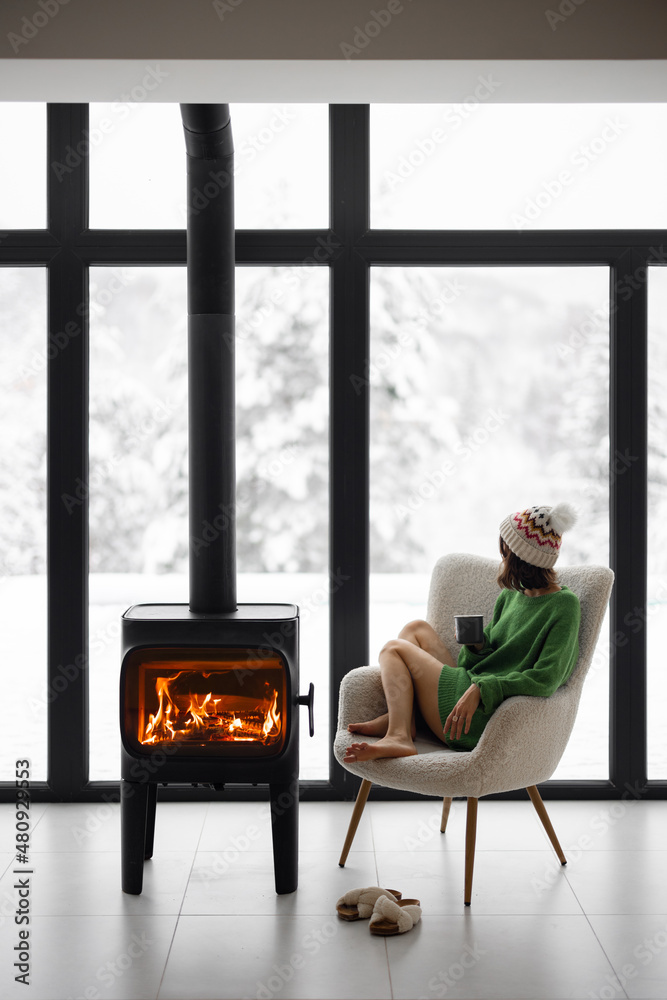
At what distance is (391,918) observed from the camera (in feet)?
7.80

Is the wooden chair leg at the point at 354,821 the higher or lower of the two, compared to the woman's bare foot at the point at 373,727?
lower

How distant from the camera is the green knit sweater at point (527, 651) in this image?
8.48 feet

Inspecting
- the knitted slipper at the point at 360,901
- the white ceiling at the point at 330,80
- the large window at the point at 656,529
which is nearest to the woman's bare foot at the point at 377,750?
the knitted slipper at the point at 360,901

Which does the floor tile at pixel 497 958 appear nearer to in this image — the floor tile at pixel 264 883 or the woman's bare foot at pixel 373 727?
the floor tile at pixel 264 883

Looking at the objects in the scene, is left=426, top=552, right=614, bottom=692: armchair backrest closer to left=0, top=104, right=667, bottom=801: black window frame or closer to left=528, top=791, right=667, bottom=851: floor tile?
left=0, top=104, right=667, bottom=801: black window frame

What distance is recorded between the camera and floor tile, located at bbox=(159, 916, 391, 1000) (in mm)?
2127

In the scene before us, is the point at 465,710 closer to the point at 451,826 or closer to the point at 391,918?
the point at 391,918

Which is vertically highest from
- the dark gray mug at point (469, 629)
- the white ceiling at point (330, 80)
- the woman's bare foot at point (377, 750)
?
the white ceiling at point (330, 80)

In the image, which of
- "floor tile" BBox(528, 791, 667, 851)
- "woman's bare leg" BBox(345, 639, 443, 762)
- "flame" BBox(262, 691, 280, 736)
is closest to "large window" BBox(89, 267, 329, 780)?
"woman's bare leg" BBox(345, 639, 443, 762)

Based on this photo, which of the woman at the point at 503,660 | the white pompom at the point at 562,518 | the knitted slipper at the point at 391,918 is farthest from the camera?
the white pompom at the point at 562,518

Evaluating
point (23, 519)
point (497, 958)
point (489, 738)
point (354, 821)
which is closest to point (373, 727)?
point (354, 821)

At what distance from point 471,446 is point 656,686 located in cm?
110

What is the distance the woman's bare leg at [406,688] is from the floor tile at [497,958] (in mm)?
484

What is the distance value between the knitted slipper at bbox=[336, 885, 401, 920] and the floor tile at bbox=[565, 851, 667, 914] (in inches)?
21.4
